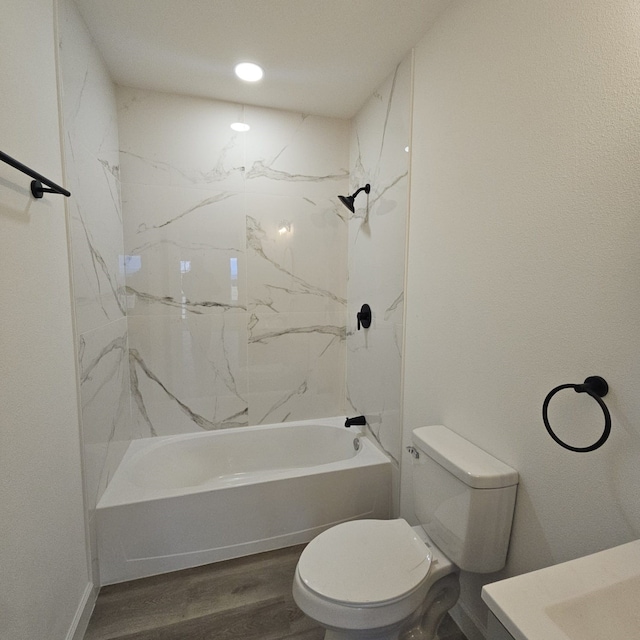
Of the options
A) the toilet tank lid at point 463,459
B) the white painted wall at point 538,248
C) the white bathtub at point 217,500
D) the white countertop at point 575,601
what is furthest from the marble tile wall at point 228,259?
the white countertop at point 575,601

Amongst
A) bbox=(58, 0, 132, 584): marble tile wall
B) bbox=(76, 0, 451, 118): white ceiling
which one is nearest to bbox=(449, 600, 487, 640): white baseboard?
bbox=(58, 0, 132, 584): marble tile wall

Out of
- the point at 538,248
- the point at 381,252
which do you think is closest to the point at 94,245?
the point at 381,252

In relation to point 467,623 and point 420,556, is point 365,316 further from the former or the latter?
point 467,623

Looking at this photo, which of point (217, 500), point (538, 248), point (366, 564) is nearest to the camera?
point (538, 248)

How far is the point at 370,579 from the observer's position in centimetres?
113

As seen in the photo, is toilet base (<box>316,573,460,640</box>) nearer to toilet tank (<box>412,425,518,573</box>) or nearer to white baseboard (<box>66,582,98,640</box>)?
toilet tank (<box>412,425,518,573</box>)

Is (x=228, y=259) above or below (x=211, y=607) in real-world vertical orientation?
above

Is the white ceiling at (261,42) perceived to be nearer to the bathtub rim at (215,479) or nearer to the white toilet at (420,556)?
the white toilet at (420,556)

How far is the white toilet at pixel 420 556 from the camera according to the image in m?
1.08

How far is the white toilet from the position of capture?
3.55ft

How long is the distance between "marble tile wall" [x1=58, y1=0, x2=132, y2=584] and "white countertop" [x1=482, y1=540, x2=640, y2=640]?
1535 mm

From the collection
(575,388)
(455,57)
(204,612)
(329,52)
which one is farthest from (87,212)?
(575,388)

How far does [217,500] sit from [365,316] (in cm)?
131

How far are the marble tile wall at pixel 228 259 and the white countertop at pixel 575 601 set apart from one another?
6.39 feet
